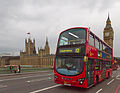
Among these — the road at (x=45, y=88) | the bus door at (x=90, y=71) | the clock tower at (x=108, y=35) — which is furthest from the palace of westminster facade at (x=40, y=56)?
the bus door at (x=90, y=71)

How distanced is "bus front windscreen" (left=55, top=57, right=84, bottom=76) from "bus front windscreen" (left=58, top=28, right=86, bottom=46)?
1.24m

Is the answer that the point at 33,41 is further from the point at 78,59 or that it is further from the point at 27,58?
the point at 78,59

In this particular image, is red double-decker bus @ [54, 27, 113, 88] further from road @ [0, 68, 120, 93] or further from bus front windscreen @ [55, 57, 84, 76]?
road @ [0, 68, 120, 93]

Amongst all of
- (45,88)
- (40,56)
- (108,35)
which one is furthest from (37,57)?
(45,88)

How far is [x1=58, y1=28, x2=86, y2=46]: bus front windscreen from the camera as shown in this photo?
840cm

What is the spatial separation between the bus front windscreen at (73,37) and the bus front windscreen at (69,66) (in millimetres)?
1245

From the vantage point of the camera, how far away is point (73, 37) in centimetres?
875

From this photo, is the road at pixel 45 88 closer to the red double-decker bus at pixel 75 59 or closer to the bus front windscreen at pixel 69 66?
the red double-decker bus at pixel 75 59

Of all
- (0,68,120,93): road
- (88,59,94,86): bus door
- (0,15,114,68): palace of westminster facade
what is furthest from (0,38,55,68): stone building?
(88,59,94,86): bus door

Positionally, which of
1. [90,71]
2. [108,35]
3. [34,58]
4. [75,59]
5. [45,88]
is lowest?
[34,58]

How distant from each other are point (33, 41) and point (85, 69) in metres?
136

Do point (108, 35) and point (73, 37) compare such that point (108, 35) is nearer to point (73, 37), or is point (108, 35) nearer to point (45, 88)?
point (73, 37)

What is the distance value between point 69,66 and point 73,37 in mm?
2217

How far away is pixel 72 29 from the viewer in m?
9.11
